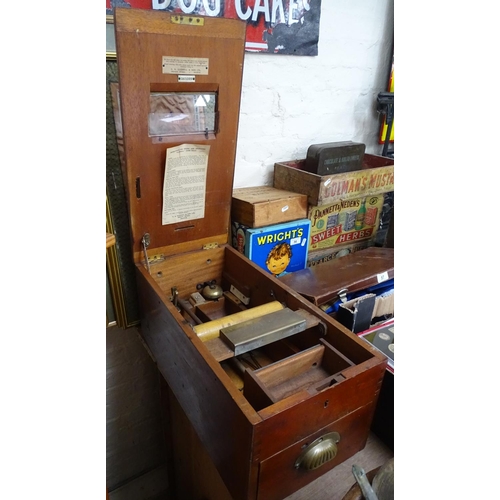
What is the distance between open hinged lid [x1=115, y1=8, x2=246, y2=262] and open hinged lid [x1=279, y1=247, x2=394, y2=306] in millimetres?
314

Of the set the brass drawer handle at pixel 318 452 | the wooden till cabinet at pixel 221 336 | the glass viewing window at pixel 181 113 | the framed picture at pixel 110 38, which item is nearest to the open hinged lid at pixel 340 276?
the wooden till cabinet at pixel 221 336

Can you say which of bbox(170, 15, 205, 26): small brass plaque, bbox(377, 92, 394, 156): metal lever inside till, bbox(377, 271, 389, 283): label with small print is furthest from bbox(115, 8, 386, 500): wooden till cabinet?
bbox(377, 92, 394, 156): metal lever inside till

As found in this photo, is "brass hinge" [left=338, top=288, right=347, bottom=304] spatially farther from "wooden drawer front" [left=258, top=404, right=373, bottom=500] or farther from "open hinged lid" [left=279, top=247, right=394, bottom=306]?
"wooden drawer front" [left=258, top=404, right=373, bottom=500]

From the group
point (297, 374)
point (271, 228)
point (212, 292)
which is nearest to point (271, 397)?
point (297, 374)

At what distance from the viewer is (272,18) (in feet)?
3.93

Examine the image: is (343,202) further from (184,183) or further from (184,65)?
(184,65)

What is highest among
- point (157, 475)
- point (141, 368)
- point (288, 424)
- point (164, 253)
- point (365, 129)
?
point (365, 129)

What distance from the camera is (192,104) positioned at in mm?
1016

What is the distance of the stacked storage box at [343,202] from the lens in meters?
1.30

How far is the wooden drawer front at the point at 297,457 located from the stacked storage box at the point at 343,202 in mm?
670

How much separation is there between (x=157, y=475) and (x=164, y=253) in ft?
3.61

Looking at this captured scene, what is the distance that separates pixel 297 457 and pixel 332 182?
31.9 inches
